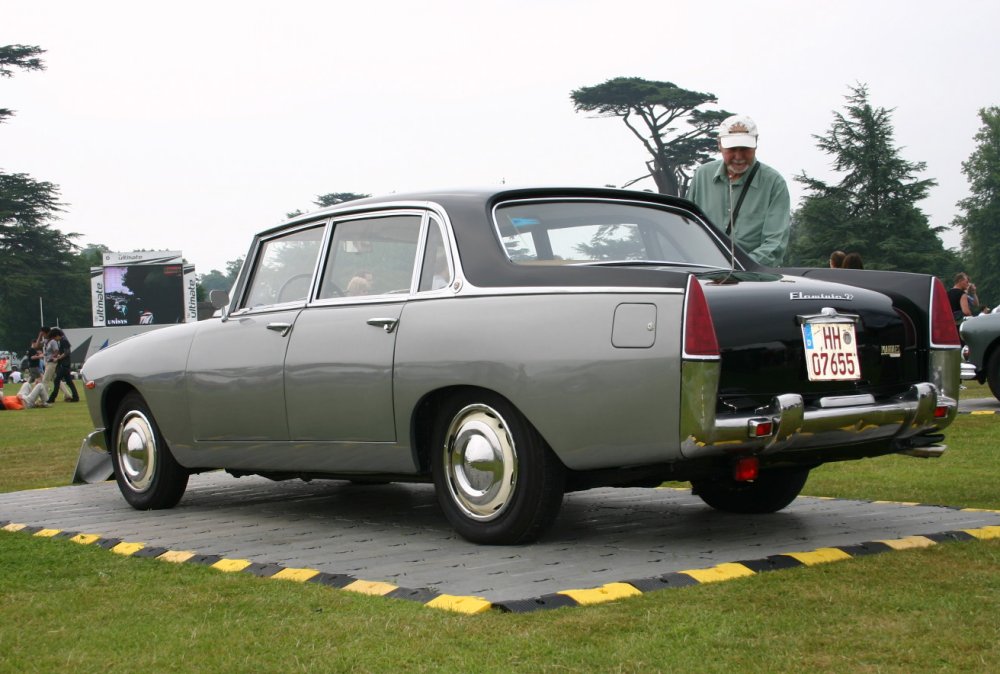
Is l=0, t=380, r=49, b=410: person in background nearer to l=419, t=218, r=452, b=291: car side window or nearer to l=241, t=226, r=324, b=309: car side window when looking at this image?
l=241, t=226, r=324, b=309: car side window

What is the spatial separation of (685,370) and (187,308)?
66603 mm

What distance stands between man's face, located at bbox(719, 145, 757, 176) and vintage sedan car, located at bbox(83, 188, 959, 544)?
1083 millimetres

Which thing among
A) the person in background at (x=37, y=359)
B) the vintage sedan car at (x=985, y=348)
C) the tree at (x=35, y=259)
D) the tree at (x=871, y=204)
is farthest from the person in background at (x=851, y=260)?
the tree at (x=35, y=259)

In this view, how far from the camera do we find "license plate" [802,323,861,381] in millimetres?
5367

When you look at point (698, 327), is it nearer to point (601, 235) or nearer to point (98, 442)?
point (601, 235)

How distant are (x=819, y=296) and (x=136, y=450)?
14.2 feet

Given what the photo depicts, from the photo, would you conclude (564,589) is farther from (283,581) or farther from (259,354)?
(259,354)

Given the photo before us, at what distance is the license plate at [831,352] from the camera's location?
537cm

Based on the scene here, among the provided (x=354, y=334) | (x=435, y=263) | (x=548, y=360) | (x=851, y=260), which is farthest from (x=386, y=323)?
(x=851, y=260)

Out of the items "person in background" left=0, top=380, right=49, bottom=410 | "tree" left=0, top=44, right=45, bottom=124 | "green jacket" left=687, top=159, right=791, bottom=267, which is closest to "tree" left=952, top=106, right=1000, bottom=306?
"tree" left=0, top=44, right=45, bottom=124

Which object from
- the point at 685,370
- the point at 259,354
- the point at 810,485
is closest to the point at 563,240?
the point at 685,370

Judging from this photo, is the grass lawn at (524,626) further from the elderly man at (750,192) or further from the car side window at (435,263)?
the elderly man at (750,192)

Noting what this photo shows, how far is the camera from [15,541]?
6516 millimetres

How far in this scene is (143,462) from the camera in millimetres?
7883
